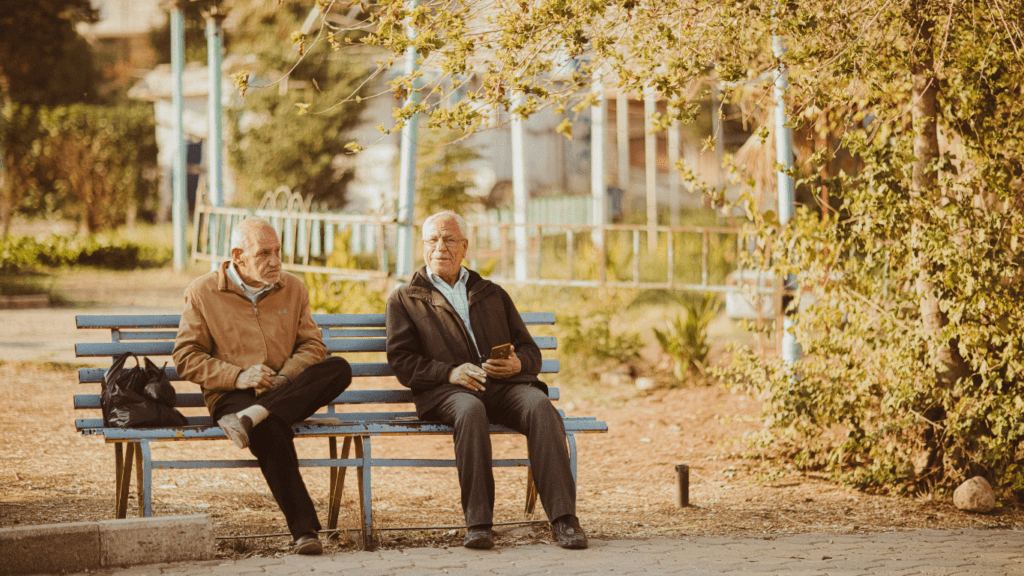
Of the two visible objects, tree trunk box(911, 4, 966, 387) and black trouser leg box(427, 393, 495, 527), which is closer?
black trouser leg box(427, 393, 495, 527)

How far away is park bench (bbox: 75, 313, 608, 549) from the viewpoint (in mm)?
4211

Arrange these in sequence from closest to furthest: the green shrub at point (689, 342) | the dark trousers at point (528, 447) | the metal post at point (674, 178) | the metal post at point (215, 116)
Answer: the dark trousers at point (528, 447) → the green shrub at point (689, 342) → the metal post at point (215, 116) → the metal post at point (674, 178)

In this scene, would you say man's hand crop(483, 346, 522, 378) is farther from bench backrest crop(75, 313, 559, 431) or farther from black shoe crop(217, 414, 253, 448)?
black shoe crop(217, 414, 253, 448)

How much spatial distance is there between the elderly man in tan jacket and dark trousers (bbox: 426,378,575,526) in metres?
0.57

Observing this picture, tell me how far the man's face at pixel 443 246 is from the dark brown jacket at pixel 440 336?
0.09 meters

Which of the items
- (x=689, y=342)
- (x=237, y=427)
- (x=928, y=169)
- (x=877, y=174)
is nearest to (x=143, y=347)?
(x=237, y=427)

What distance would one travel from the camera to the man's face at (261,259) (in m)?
4.53

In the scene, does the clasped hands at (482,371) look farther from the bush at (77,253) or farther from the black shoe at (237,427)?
the bush at (77,253)

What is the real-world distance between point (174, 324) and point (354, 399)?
89 centimetres

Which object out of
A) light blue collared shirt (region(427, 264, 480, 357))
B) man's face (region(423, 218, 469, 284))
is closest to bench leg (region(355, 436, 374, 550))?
light blue collared shirt (region(427, 264, 480, 357))

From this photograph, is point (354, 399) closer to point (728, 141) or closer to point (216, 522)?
point (216, 522)

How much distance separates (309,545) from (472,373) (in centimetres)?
104

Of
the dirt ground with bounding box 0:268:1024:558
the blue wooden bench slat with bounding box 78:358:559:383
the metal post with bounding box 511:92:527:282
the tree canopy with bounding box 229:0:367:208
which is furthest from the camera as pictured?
the tree canopy with bounding box 229:0:367:208

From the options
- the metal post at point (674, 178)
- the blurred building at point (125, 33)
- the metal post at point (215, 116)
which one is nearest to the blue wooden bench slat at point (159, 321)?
the metal post at point (674, 178)
